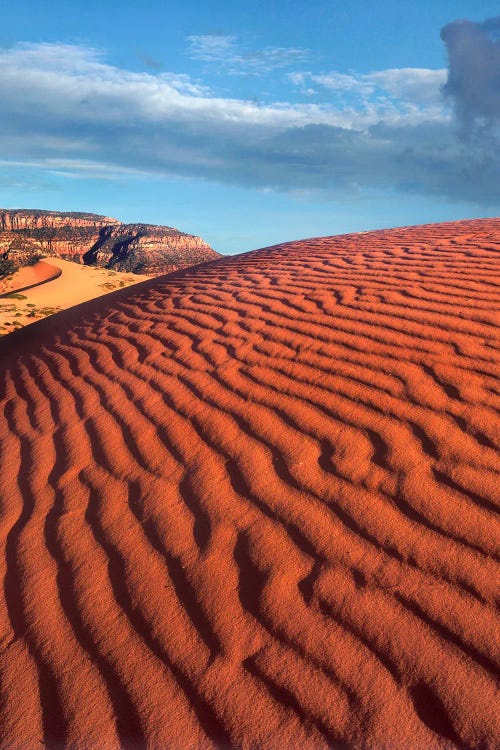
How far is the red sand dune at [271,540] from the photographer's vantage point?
1802 millimetres

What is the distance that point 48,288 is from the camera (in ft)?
80.8

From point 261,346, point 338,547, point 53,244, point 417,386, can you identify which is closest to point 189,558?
point 338,547

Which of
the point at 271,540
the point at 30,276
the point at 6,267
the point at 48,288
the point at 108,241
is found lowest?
the point at 30,276

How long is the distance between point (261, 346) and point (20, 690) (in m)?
2.93

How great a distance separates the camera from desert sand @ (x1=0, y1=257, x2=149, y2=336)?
1758 cm

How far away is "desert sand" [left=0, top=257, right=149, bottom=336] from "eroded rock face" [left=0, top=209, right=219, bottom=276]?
18.6 meters

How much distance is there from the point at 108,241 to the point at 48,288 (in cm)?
4367

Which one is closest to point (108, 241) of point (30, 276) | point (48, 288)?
point (30, 276)

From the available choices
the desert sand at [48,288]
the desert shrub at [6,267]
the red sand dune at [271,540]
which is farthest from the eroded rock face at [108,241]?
the red sand dune at [271,540]

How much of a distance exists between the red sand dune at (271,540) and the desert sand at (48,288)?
12.2 metres

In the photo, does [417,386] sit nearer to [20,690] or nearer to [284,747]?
[284,747]

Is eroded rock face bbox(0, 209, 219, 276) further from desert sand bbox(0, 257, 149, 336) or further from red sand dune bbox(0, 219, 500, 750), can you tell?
red sand dune bbox(0, 219, 500, 750)

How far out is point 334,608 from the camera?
2.06m

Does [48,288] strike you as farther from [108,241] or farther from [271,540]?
[108,241]
